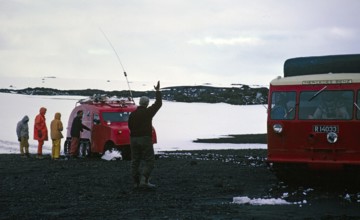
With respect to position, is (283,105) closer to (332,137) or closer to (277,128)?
(277,128)

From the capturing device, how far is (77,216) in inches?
369

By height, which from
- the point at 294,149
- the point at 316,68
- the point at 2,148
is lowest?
the point at 2,148

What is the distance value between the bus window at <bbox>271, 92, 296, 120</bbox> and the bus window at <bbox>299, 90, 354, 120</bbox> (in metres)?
0.21

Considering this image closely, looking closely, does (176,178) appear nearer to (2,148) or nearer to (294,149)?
(294,149)

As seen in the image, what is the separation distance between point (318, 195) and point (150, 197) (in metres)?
3.53

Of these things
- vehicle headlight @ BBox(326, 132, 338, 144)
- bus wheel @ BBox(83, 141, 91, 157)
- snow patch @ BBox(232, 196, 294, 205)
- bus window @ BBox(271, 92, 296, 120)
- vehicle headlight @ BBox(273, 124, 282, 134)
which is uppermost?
bus window @ BBox(271, 92, 296, 120)

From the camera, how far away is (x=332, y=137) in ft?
40.3

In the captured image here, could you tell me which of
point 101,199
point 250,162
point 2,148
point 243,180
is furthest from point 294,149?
point 2,148

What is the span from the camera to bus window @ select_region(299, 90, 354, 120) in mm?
12336

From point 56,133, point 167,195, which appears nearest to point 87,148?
point 56,133

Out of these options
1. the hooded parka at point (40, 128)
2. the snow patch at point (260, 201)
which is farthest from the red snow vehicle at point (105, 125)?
the snow patch at point (260, 201)

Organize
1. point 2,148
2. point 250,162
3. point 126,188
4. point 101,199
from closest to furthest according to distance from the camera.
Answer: point 101,199 < point 126,188 < point 250,162 < point 2,148

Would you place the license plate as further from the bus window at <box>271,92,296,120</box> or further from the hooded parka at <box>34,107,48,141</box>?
the hooded parka at <box>34,107,48,141</box>

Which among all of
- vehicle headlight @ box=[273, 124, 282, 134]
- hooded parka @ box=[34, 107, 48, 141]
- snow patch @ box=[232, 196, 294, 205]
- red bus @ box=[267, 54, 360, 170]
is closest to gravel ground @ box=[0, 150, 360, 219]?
snow patch @ box=[232, 196, 294, 205]
